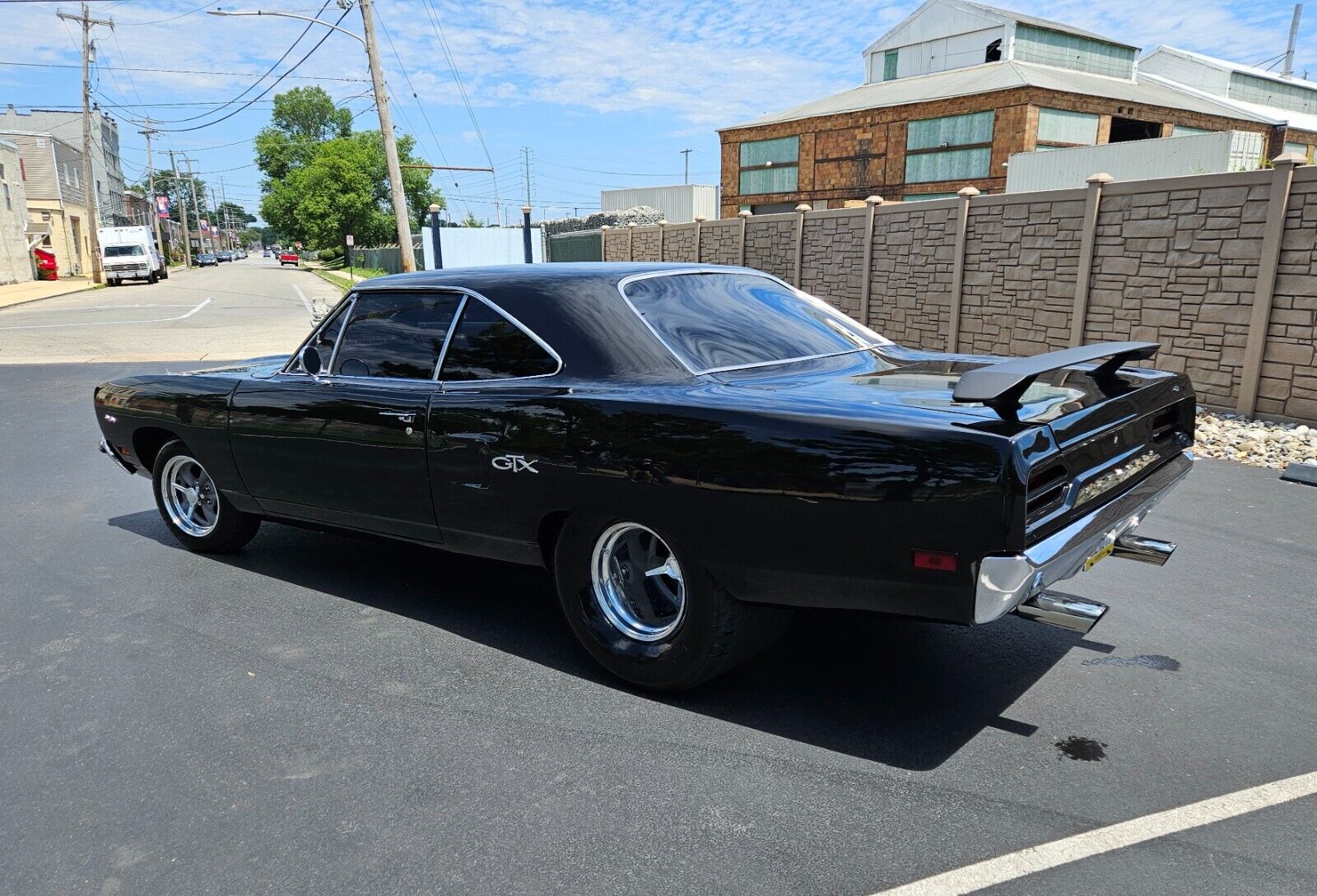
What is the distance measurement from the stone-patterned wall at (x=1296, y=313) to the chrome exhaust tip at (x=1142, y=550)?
6567 mm

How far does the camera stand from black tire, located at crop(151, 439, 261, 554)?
512cm

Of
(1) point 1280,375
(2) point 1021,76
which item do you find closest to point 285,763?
(1) point 1280,375

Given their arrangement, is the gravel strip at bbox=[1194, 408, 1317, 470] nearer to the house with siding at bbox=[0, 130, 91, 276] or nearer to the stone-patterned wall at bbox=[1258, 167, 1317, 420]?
the stone-patterned wall at bbox=[1258, 167, 1317, 420]

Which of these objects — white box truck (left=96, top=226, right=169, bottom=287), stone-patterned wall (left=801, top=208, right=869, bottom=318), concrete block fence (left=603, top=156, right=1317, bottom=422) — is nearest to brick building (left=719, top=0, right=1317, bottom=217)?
stone-patterned wall (left=801, top=208, right=869, bottom=318)

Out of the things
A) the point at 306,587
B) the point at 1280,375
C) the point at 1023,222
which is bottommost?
the point at 306,587

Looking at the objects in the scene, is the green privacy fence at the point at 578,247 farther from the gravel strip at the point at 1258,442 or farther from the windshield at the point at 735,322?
the windshield at the point at 735,322

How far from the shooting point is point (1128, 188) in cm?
1012

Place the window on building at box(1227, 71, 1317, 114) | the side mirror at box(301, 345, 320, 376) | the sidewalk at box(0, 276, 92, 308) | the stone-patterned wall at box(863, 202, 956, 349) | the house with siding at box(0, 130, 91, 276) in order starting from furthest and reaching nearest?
the house with siding at box(0, 130, 91, 276), the window on building at box(1227, 71, 1317, 114), the sidewalk at box(0, 276, 92, 308), the stone-patterned wall at box(863, 202, 956, 349), the side mirror at box(301, 345, 320, 376)

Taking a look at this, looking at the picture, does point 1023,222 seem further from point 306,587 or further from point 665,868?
point 665,868

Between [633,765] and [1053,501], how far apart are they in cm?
155

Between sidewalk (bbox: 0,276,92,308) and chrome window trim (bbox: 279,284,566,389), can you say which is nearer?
chrome window trim (bbox: 279,284,566,389)

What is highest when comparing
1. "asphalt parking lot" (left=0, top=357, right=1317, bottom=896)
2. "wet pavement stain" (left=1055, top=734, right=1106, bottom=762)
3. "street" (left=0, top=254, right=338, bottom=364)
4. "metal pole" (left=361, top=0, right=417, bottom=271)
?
"metal pole" (left=361, top=0, right=417, bottom=271)

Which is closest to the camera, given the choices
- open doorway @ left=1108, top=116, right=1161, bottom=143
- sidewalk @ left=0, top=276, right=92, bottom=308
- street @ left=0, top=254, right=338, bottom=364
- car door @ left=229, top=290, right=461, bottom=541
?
car door @ left=229, top=290, right=461, bottom=541

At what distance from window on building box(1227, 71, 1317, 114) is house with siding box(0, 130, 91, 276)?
61093 millimetres
